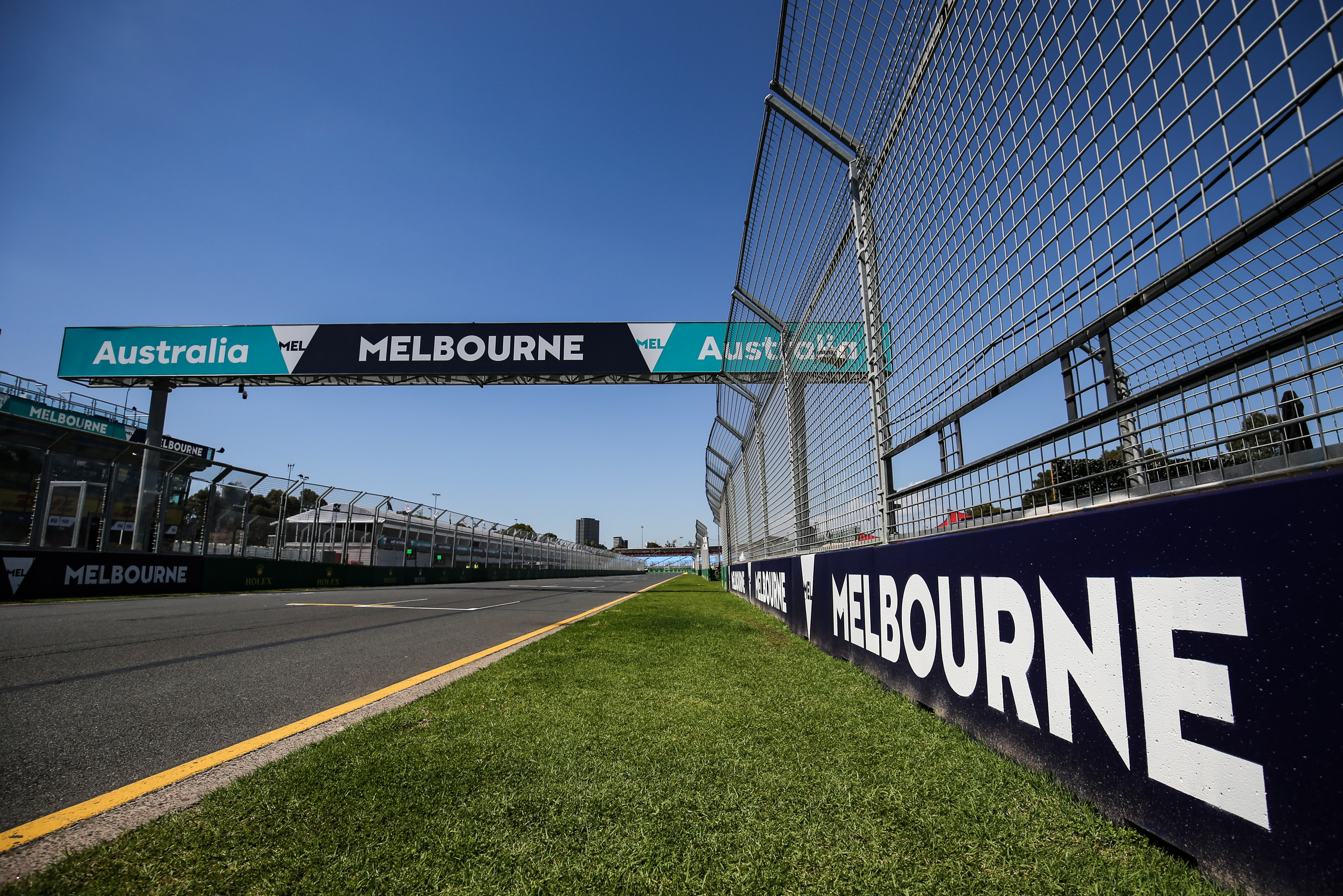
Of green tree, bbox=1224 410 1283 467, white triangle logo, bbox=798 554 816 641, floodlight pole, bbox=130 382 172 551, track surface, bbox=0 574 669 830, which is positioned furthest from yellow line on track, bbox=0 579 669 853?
floodlight pole, bbox=130 382 172 551

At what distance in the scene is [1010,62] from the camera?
82.0 inches

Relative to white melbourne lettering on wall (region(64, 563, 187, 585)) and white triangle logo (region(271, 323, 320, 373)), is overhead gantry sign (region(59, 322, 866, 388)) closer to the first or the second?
white triangle logo (region(271, 323, 320, 373))

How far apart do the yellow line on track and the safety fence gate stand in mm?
2434

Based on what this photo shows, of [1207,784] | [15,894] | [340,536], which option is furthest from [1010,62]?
[340,536]

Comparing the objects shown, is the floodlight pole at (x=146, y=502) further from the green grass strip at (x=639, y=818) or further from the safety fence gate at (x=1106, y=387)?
the safety fence gate at (x=1106, y=387)

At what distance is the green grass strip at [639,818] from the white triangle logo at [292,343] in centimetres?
1881

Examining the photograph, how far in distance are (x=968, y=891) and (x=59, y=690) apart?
153 inches

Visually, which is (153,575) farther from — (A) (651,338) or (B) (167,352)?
(A) (651,338)

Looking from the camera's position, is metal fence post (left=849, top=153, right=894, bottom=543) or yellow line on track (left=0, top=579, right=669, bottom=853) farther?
metal fence post (left=849, top=153, right=894, bottom=543)

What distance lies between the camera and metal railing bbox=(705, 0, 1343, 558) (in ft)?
4.05

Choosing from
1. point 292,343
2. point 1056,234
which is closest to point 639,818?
point 1056,234

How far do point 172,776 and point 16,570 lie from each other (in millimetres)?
10974

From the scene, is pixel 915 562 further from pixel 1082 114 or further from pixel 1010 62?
pixel 1010 62

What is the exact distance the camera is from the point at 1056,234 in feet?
6.07
